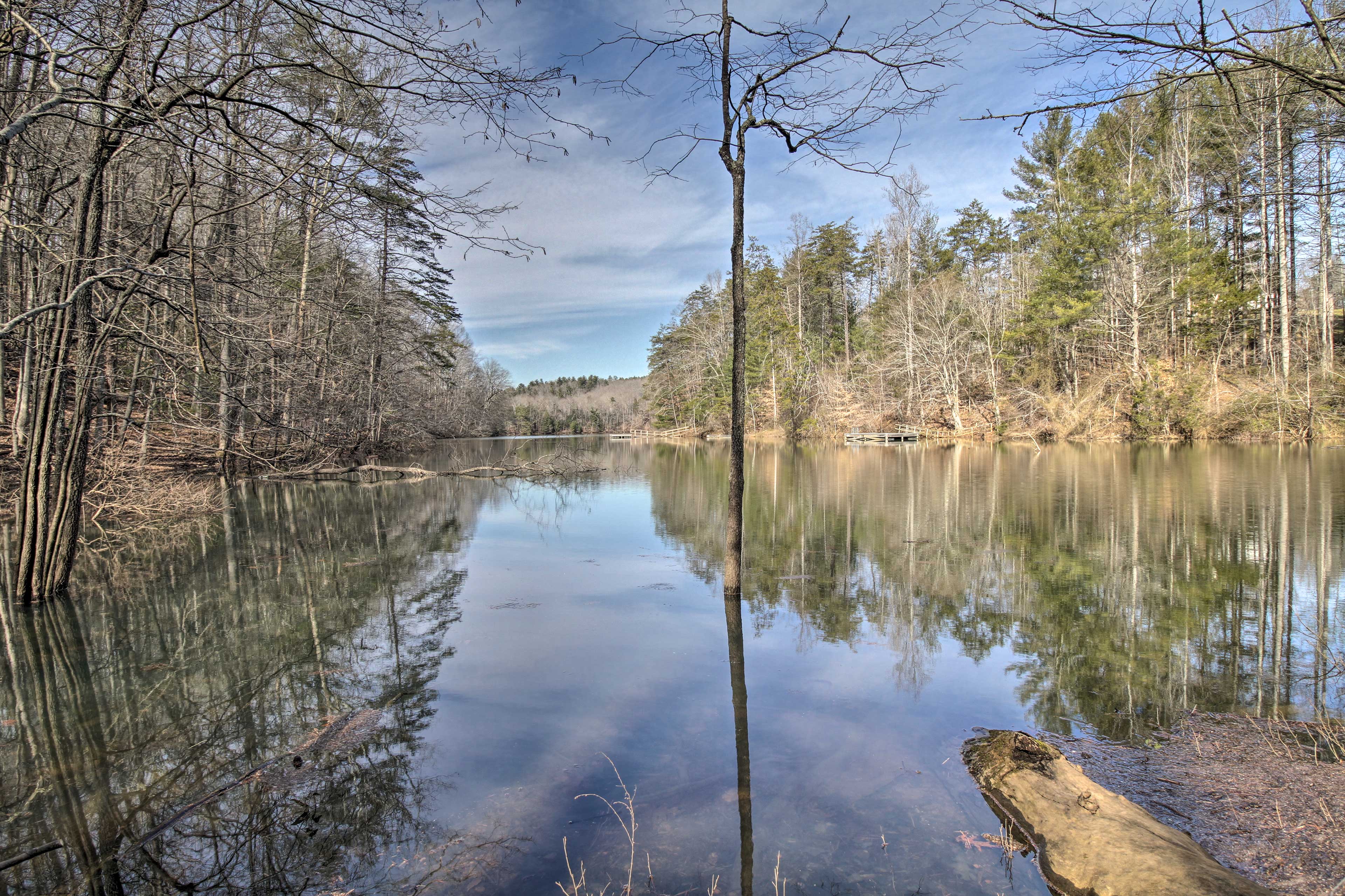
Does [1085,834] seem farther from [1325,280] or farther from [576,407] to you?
[576,407]

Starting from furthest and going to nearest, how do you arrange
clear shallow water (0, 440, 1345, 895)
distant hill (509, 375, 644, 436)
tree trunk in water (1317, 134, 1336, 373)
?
distant hill (509, 375, 644, 436) < tree trunk in water (1317, 134, 1336, 373) < clear shallow water (0, 440, 1345, 895)

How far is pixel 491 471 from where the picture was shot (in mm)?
22781

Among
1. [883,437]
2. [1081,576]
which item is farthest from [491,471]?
[883,437]

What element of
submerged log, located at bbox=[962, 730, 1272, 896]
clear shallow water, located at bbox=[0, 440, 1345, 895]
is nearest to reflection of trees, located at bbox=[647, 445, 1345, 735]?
clear shallow water, located at bbox=[0, 440, 1345, 895]

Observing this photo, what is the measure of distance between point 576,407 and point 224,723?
99.1 meters

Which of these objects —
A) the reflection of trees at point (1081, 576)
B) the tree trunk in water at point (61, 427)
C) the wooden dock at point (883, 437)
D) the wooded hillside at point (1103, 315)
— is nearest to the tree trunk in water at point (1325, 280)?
the wooded hillside at point (1103, 315)

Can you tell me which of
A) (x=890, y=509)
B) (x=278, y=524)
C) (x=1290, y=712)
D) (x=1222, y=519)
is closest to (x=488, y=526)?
(x=278, y=524)

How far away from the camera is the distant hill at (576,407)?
287 feet

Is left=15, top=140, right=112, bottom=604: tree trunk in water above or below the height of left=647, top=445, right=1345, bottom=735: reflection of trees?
above

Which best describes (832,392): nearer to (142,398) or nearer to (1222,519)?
(1222,519)

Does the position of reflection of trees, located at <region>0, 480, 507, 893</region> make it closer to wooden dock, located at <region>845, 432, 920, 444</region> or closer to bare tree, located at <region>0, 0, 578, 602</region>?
bare tree, located at <region>0, 0, 578, 602</region>

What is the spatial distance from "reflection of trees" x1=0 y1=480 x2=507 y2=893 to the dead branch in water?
12.7 feet

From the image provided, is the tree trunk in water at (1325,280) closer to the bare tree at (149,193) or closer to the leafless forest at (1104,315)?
the leafless forest at (1104,315)

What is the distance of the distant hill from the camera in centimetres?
8738
